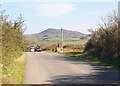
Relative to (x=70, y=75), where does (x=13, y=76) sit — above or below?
above

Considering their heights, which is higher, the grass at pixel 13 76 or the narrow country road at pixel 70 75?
the grass at pixel 13 76

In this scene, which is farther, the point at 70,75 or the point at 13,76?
the point at 70,75

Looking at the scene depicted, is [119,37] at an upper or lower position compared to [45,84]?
upper

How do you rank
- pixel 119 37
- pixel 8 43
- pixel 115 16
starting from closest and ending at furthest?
pixel 8 43 → pixel 119 37 → pixel 115 16

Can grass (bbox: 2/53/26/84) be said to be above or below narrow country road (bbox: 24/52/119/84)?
above

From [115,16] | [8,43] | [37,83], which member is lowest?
[37,83]

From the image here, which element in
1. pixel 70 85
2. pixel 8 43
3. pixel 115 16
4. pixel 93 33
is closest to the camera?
pixel 70 85

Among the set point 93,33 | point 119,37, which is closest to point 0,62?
point 119,37

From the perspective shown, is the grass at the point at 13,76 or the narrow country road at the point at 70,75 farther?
the narrow country road at the point at 70,75

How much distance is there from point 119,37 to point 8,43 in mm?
11736

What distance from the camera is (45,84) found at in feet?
50.2

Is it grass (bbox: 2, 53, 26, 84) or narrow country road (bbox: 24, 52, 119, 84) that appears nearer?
grass (bbox: 2, 53, 26, 84)

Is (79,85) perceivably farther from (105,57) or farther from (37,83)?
(105,57)

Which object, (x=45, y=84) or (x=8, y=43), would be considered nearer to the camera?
(x=45, y=84)
